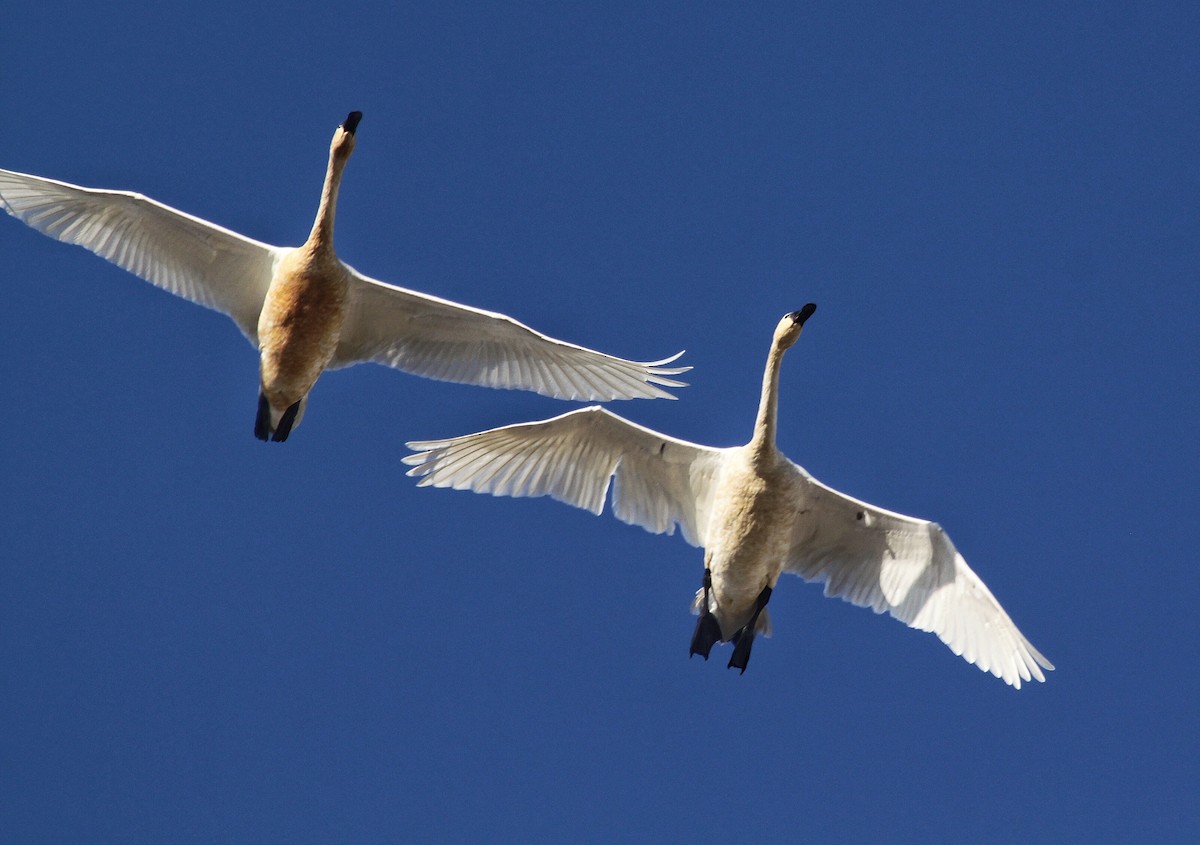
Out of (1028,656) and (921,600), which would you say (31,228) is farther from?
(1028,656)

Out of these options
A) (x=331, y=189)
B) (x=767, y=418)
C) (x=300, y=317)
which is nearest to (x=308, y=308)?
(x=300, y=317)

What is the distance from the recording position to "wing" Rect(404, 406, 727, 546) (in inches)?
705

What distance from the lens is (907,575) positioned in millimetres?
17969

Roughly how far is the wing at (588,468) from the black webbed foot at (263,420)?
1543 mm

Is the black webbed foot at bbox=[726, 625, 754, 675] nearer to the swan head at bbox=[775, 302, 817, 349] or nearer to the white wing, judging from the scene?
the white wing

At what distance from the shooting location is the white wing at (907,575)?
17.5 metres

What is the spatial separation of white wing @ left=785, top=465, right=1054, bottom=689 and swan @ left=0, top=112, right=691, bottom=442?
2.16m

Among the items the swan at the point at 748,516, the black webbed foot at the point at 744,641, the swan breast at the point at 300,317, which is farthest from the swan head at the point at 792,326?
the swan breast at the point at 300,317

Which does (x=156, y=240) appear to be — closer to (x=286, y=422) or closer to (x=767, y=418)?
(x=286, y=422)

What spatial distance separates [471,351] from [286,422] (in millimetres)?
2038

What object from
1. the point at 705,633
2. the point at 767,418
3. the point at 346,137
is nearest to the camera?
the point at 767,418

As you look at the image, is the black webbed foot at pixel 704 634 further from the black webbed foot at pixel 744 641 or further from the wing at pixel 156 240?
the wing at pixel 156 240


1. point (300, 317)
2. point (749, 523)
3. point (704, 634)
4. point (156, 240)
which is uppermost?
point (156, 240)

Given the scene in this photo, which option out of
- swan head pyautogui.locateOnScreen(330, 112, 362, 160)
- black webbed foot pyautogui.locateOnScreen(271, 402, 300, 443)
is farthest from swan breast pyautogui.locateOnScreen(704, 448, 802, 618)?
swan head pyautogui.locateOnScreen(330, 112, 362, 160)
